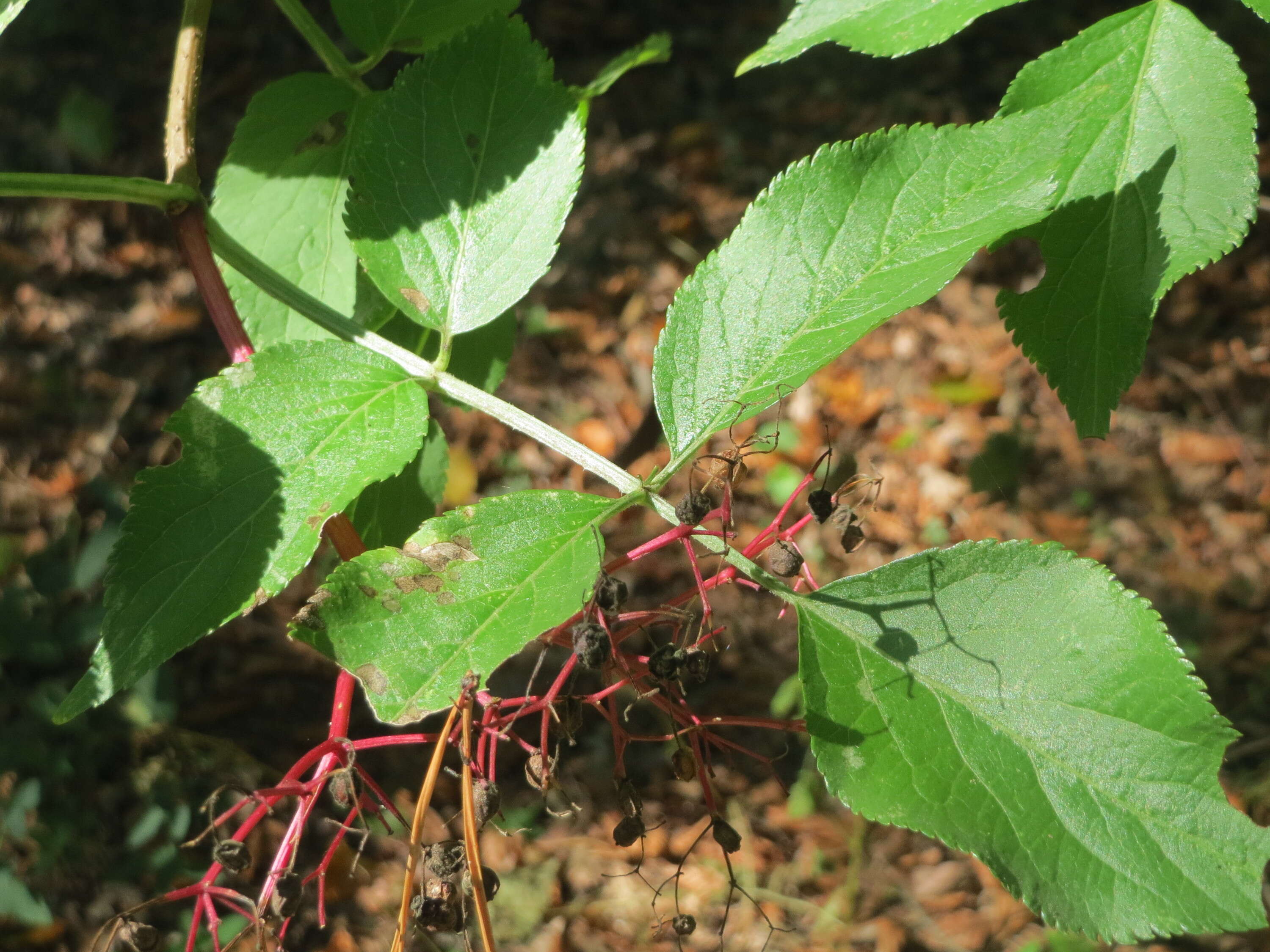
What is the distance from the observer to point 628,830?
918mm

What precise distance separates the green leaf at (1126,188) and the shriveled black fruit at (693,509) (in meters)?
0.34

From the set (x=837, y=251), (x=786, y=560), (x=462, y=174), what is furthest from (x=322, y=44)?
(x=786, y=560)

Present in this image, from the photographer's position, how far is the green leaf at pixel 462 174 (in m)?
1.01

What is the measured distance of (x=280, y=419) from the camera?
3.01 ft

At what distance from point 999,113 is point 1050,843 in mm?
596

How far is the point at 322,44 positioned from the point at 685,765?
0.89m

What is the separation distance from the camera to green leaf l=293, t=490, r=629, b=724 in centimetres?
74

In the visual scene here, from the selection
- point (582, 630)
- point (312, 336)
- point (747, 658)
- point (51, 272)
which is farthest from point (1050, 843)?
point (51, 272)

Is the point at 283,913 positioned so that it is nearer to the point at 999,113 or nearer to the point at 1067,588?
the point at 1067,588

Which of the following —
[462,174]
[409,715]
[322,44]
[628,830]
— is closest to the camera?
[409,715]

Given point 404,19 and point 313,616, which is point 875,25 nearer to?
point 404,19

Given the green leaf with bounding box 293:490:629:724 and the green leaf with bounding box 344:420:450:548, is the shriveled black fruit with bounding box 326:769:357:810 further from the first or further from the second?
the green leaf with bounding box 344:420:450:548

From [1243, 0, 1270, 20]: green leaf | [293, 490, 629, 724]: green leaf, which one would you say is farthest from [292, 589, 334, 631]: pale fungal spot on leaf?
[1243, 0, 1270, 20]: green leaf

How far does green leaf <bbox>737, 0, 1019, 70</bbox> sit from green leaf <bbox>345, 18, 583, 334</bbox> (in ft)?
0.70
